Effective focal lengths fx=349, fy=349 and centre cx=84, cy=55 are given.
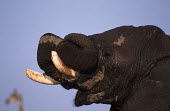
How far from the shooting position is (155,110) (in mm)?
4238

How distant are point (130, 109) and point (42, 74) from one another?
4.14 ft

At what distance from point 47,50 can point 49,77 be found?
47 cm

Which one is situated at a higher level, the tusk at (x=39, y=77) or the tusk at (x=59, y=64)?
the tusk at (x=59, y=64)

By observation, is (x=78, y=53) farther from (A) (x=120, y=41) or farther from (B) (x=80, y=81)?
(A) (x=120, y=41)

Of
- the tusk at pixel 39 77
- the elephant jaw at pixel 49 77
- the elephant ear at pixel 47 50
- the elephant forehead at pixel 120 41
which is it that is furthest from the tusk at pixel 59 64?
the elephant forehead at pixel 120 41

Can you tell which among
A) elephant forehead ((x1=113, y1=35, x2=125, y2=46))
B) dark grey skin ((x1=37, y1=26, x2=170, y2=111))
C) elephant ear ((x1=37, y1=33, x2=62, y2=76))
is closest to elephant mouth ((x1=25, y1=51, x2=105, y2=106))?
dark grey skin ((x1=37, y1=26, x2=170, y2=111))

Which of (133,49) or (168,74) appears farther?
(133,49)

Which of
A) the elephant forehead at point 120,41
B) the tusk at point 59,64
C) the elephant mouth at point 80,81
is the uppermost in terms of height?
the elephant forehead at point 120,41

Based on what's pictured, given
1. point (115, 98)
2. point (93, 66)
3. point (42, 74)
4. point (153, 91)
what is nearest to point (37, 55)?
point (42, 74)

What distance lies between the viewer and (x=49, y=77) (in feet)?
15.4

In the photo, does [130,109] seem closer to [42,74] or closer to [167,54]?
[167,54]

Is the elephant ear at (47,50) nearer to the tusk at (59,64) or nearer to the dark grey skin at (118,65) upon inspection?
the dark grey skin at (118,65)

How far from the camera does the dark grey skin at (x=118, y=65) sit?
14.2ft

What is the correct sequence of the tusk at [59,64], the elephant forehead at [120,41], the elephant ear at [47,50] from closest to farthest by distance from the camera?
the tusk at [59,64] < the elephant ear at [47,50] < the elephant forehead at [120,41]
